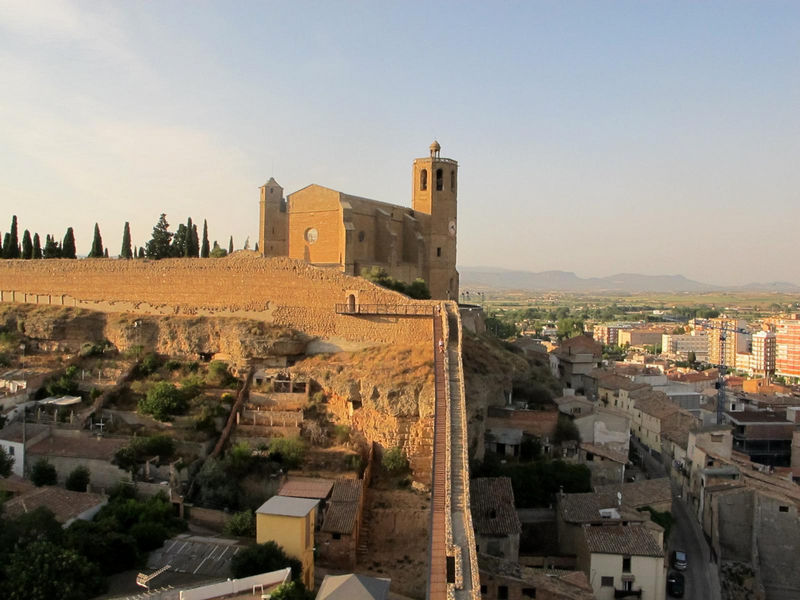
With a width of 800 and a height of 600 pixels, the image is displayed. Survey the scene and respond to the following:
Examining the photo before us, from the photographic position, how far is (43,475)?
18.2m

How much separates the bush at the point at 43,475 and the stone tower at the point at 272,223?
14.4 metres

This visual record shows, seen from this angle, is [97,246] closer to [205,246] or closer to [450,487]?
[205,246]

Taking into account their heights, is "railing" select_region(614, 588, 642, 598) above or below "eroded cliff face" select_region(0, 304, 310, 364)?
below

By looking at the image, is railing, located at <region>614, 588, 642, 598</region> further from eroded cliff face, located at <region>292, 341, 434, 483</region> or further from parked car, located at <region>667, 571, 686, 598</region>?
eroded cliff face, located at <region>292, 341, 434, 483</region>

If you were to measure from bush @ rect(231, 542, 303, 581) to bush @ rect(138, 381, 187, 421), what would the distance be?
7.18m

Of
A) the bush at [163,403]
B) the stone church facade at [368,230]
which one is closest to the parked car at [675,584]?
the bush at [163,403]

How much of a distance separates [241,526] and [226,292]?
32.3 ft

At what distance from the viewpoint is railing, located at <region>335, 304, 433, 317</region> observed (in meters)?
21.1

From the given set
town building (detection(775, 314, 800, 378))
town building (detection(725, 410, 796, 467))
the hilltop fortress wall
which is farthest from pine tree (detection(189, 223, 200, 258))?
town building (detection(775, 314, 800, 378))

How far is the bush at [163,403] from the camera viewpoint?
802 inches

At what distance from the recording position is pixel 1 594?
1238cm

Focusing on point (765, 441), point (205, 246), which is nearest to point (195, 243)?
point (205, 246)

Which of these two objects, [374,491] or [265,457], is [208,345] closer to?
[265,457]

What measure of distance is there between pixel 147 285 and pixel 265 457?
9.69 m
